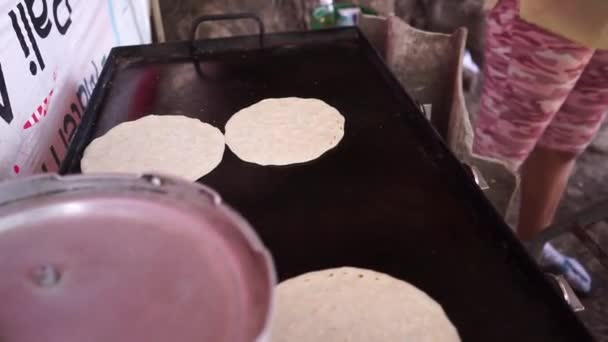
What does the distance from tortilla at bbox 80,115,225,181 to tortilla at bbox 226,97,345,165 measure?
0.06 metres

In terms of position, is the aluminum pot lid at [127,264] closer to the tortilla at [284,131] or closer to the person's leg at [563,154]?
the tortilla at [284,131]

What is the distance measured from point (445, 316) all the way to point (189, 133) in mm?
734

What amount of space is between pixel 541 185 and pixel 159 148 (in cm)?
122

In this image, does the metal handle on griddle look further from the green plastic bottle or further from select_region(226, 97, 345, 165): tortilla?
the green plastic bottle

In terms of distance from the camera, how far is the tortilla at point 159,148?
3.68 feet

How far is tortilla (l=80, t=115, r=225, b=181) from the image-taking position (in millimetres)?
1122

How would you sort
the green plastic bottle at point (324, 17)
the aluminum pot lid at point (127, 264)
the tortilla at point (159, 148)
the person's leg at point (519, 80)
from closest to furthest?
1. the aluminum pot lid at point (127, 264)
2. the tortilla at point (159, 148)
3. the person's leg at point (519, 80)
4. the green plastic bottle at point (324, 17)

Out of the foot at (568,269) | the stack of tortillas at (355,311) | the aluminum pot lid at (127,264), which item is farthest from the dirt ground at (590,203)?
the aluminum pot lid at (127,264)

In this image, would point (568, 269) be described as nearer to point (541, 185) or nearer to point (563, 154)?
point (541, 185)

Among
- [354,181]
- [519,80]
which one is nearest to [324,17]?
[519,80]

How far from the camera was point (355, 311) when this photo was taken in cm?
83

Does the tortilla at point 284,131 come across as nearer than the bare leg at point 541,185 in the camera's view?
Yes

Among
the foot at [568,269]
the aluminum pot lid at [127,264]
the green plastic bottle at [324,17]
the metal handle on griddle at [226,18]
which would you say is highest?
the aluminum pot lid at [127,264]

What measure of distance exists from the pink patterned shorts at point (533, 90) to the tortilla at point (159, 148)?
0.81 m
